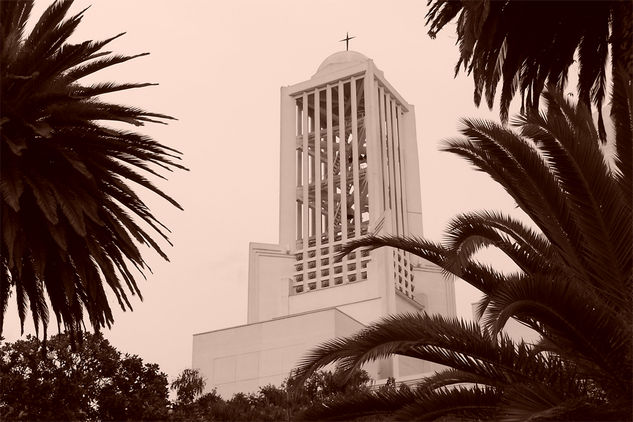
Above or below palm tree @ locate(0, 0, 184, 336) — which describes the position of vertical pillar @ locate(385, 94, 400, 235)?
above

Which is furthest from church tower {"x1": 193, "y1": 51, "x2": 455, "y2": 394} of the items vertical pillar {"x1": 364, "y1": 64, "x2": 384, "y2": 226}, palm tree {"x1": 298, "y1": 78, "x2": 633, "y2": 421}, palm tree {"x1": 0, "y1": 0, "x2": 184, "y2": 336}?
palm tree {"x1": 298, "y1": 78, "x2": 633, "y2": 421}

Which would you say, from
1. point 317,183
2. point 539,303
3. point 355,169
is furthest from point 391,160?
point 539,303

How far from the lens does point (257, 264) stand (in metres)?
64.7

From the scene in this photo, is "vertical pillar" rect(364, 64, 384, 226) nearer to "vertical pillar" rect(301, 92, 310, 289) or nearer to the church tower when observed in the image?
the church tower

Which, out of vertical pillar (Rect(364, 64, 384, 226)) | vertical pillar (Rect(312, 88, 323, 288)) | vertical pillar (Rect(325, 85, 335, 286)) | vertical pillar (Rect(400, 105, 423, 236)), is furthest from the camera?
vertical pillar (Rect(400, 105, 423, 236))

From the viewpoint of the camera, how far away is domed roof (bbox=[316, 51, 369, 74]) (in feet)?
223

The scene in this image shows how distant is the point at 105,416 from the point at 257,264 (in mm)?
35449

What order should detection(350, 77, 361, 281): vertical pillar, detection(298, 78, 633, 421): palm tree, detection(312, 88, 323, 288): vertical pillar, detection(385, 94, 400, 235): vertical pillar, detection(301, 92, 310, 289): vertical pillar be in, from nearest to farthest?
detection(298, 78, 633, 421): palm tree
detection(350, 77, 361, 281): vertical pillar
detection(312, 88, 323, 288): vertical pillar
detection(301, 92, 310, 289): vertical pillar
detection(385, 94, 400, 235): vertical pillar

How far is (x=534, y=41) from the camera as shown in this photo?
595 inches

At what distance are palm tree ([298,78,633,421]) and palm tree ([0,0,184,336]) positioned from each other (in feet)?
14.9

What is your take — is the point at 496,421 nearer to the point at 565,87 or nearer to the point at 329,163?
the point at 565,87

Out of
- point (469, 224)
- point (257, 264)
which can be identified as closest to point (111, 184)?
point (469, 224)

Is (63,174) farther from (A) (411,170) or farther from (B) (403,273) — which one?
(A) (411,170)

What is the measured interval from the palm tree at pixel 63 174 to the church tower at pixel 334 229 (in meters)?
40.0
